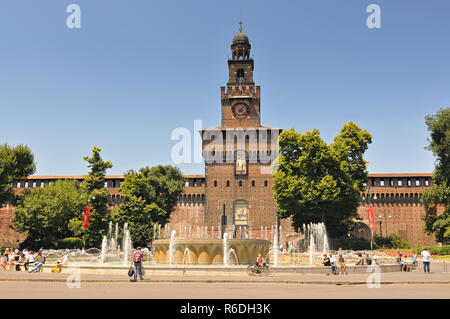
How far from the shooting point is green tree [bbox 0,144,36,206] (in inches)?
1563

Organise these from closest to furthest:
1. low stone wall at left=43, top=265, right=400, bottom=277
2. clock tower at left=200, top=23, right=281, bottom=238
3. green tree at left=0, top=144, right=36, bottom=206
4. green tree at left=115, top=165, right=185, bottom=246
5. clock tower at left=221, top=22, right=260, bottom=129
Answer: low stone wall at left=43, top=265, right=400, bottom=277
green tree at left=0, top=144, right=36, bottom=206
green tree at left=115, top=165, right=185, bottom=246
clock tower at left=200, top=23, right=281, bottom=238
clock tower at left=221, top=22, right=260, bottom=129

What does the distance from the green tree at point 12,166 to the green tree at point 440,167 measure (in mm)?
42203

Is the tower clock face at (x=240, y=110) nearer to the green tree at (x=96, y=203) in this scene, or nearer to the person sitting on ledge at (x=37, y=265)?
the green tree at (x=96, y=203)

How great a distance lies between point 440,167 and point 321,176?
1157 cm

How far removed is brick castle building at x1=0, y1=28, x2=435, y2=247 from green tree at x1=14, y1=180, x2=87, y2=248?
9.35m

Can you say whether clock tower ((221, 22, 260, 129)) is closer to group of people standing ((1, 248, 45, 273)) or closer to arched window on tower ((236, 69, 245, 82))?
arched window on tower ((236, 69, 245, 82))

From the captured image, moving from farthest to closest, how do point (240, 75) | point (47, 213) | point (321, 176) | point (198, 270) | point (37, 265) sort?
point (240, 75) → point (47, 213) → point (321, 176) → point (37, 265) → point (198, 270)

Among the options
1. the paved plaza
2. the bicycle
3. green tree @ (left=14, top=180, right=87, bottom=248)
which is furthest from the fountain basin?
green tree @ (left=14, top=180, right=87, bottom=248)

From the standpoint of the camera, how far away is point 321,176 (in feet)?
117

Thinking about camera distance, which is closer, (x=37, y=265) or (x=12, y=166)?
(x=37, y=265)

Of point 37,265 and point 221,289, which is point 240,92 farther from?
point 221,289

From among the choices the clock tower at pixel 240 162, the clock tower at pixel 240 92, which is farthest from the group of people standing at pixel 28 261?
the clock tower at pixel 240 92

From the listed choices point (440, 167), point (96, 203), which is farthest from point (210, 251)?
point (440, 167)
